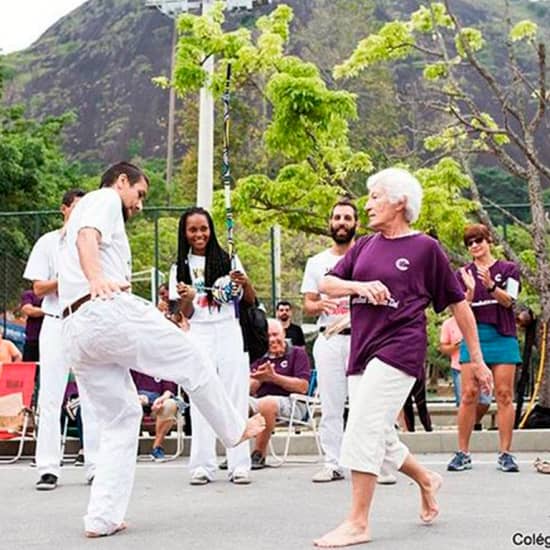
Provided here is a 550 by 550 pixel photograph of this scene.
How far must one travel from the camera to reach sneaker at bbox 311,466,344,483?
845 cm

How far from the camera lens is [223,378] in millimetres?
8594

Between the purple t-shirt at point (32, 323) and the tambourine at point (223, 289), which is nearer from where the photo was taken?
the tambourine at point (223, 289)

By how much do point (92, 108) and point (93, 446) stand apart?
94807mm

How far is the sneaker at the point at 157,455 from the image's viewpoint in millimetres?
10516

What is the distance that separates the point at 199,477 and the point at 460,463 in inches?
77.1

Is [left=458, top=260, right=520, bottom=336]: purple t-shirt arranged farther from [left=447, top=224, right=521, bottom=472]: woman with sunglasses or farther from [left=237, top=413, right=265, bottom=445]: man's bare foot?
[left=237, top=413, right=265, bottom=445]: man's bare foot

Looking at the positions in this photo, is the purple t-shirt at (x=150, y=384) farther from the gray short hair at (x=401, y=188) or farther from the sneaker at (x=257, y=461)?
the gray short hair at (x=401, y=188)

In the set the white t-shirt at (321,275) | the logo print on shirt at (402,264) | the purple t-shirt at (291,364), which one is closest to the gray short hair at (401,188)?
the logo print on shirt at (402,264)

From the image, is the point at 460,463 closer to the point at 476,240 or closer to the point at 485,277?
the point at 485,277

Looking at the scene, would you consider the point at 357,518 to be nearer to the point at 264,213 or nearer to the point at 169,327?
the point at 169,327

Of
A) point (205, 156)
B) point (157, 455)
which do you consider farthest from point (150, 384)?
point (205, 156)

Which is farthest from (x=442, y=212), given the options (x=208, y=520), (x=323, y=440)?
(x=208, y=520)

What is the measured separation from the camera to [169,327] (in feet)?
20.0

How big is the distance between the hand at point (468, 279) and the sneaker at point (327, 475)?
176cm
